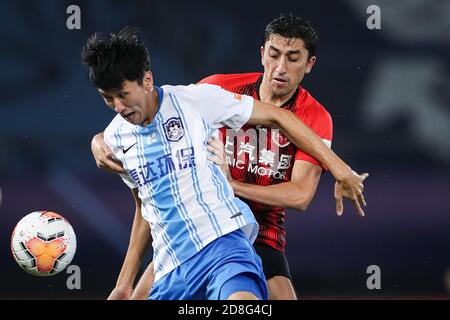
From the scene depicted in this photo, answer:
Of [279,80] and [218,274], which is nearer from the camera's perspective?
[218,274]

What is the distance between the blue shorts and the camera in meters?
4.37

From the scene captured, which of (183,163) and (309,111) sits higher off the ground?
(309,111)

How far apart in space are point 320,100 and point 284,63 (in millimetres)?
1863

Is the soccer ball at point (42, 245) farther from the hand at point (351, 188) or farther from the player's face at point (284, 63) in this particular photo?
the hand at point (351, 188)

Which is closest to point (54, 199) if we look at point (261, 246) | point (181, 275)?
point (261, 246)

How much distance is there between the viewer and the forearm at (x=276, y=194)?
5.34m

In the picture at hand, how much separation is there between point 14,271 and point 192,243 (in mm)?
3206

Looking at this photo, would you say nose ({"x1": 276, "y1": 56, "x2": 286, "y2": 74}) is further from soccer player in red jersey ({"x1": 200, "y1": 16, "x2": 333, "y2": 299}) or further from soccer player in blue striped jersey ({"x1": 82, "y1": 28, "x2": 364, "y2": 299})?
soccer player in blue striped jersey ({"x1": 82, "y1": 28, "x2": 364, "y2": 299})

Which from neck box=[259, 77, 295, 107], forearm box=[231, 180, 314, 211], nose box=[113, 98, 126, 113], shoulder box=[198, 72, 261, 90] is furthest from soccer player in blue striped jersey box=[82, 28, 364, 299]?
shoulder box=[198, 72, 261, 90]

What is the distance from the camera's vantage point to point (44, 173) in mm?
7359

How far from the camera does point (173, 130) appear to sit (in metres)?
4.72

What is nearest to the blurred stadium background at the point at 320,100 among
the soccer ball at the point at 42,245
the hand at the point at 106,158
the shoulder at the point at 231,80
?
the shoulder at the point at 231,80

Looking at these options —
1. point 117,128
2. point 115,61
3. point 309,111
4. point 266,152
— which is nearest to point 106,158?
point 117,128

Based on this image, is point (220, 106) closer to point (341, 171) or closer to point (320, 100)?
point (341, 171)
